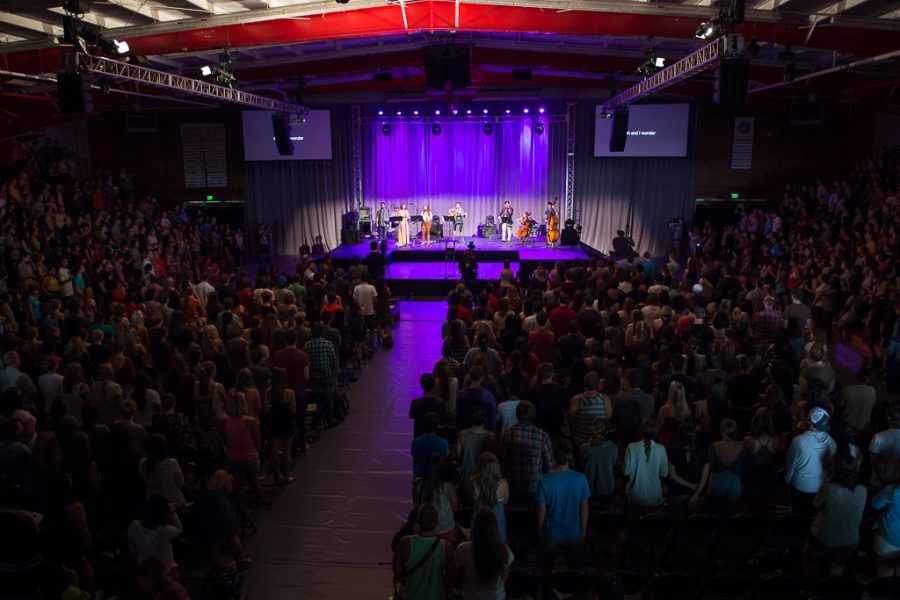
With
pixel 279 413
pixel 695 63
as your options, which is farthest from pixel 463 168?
pixel 279 413

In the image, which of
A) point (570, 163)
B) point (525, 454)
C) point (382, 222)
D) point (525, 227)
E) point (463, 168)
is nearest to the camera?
point (525, 454)

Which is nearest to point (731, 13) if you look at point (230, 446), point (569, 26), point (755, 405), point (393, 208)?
point (569, 26)

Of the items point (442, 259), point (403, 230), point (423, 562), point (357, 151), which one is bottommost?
point (442, 259)

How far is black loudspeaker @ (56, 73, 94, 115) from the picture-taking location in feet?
27.6

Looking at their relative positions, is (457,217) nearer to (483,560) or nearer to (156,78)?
(156,78)

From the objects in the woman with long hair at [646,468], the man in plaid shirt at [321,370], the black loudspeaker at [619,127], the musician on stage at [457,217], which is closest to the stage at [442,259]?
the musician on stage at [457,217]

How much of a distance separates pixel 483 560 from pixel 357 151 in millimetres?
18274

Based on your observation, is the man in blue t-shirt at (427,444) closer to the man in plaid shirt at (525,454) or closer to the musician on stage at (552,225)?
the man in plaid shirt at (525,454)

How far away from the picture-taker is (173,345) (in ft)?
26.3

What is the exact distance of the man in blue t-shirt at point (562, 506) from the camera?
444 centimetres

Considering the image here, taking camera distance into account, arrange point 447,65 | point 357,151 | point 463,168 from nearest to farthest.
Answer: point 447,65 < point 357,151 < point 463,168

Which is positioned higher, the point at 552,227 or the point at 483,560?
the point at 552,227

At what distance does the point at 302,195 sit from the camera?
2109 cm

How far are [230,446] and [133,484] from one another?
77 cm
